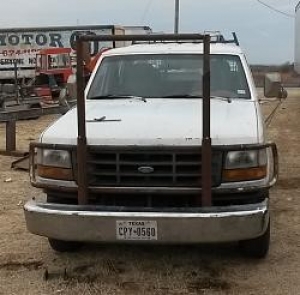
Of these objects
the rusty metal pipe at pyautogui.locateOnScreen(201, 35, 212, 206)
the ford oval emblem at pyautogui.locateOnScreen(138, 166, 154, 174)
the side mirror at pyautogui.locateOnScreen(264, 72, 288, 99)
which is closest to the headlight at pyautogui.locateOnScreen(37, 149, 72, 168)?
the ford oval emblem at pyautogui.locateOnScreen(138, 166, 154, 174)

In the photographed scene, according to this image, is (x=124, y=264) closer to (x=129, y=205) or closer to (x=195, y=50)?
(x=129, y=205)

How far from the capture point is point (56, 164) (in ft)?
15.9

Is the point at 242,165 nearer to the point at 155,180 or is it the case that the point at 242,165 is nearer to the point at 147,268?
the point at 155,180

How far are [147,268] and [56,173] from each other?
3.59 ft

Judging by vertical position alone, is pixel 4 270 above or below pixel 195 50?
below

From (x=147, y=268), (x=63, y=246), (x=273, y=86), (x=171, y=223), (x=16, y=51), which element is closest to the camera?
(x=171, y=223)

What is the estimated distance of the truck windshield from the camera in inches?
235

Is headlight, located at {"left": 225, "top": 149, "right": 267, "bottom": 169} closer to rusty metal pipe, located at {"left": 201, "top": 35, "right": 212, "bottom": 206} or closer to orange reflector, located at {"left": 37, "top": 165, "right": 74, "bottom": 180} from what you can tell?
rusty metal pipe, located at {"left": 201, "top": 35, "right": 212, "bottom": 206}

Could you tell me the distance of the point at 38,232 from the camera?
15.5 ft

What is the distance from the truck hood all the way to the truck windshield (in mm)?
255

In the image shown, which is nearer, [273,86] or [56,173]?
[56,173]

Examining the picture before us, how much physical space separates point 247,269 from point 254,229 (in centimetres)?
69

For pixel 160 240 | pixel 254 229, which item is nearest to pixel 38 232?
pixel 160 240

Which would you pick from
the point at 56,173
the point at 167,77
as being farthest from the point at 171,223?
the point at 167,77
